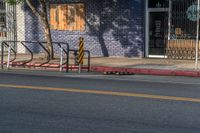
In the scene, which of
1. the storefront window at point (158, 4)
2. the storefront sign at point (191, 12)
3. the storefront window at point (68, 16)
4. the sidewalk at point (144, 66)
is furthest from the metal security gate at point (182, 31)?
the storefront window at point (68, 16)

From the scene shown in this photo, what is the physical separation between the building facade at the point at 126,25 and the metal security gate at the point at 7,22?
7.33ft

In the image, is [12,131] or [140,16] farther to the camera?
[140,16]

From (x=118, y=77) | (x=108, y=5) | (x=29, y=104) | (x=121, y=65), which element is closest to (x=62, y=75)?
(x=118, y=77)

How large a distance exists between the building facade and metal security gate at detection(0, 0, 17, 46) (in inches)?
87.9

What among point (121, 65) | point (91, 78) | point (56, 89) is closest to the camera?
point (56, 89)

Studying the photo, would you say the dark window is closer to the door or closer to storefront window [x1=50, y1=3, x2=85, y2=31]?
storefront window [x1=50, y1=3, x2=85, y2=31]

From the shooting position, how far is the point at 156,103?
10250mm

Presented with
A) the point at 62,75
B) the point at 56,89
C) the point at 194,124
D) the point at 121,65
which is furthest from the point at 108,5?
the point at 194,124

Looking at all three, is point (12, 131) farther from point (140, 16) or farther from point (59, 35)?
point (59, 35)

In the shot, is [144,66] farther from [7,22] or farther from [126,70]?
[7,22]

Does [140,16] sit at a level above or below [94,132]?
above

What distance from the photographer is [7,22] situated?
25.2 m

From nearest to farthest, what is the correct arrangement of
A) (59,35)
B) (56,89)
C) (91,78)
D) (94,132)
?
1. (94,132)
2. (56,89)
3. (91,78)
4. (59,35)

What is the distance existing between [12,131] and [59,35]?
15934 millimetres
